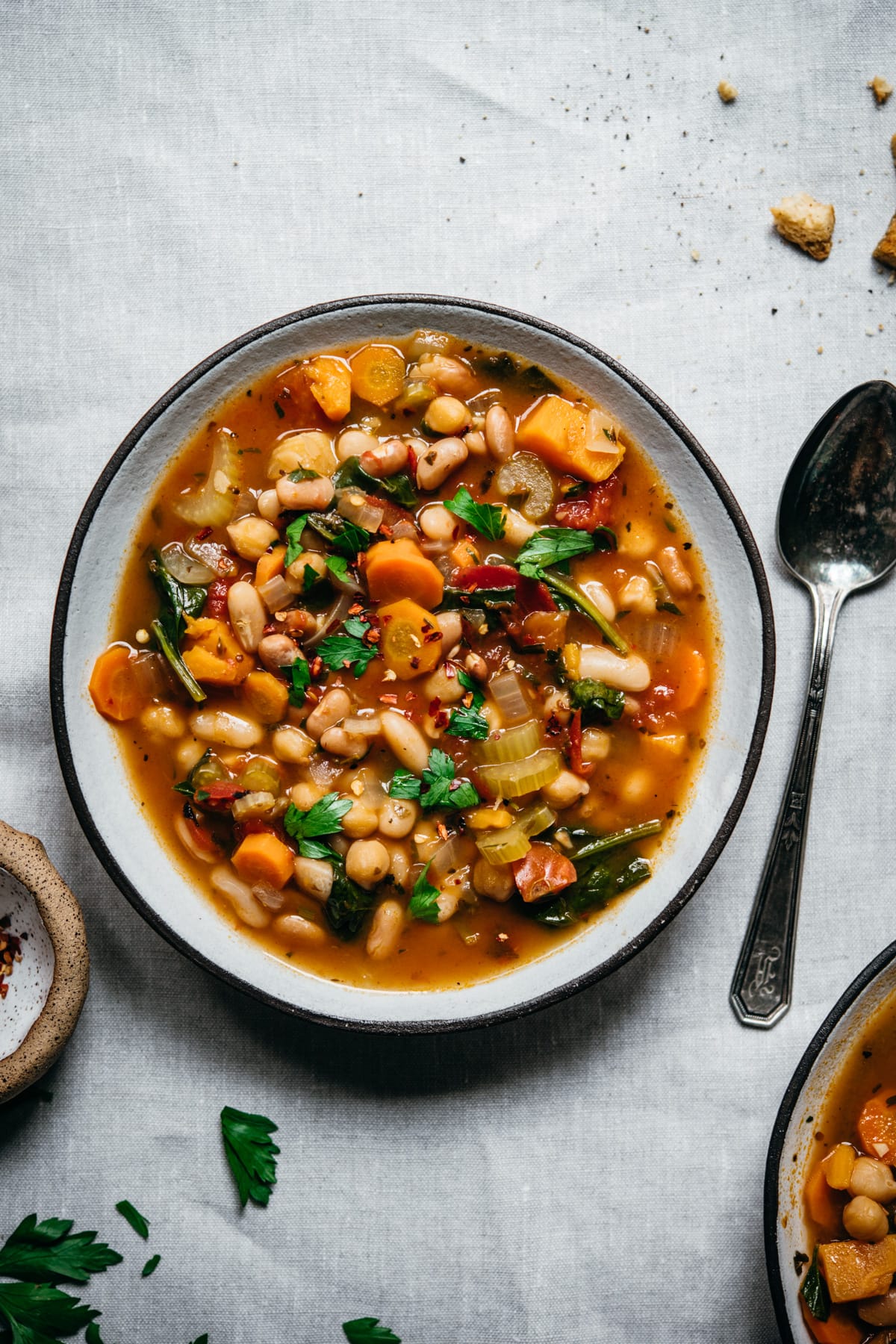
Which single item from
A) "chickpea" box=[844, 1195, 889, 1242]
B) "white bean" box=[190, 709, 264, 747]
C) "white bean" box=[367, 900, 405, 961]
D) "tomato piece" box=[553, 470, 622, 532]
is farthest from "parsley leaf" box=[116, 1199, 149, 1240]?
"tomato piece" box=[553, 470, 622, 532]

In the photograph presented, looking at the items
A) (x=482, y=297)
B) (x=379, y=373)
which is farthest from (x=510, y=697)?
(x=482, y=297)

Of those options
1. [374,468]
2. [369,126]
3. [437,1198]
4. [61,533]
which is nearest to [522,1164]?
[437,1198]

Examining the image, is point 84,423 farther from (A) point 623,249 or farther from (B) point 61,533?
(A) point 623,249

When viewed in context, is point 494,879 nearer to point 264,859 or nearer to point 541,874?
point 541,874

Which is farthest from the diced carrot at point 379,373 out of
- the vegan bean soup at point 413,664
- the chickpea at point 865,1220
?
the chickpea at point 865,1220

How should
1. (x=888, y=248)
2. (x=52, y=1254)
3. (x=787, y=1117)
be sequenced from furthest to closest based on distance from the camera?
(x=888, y=248), (x=52, y=1254), (x=787, y=1117)

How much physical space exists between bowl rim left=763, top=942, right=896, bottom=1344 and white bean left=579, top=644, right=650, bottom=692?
1.17 m

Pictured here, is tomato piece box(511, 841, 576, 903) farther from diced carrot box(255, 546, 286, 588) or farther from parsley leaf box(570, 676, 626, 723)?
diced carrot box(255, 546, 286, 588)

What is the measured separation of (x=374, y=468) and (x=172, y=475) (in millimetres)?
705

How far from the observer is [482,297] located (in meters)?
3.76

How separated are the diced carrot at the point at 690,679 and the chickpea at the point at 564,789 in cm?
45

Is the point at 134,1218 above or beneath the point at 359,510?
beneath

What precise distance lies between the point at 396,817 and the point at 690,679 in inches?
44.4

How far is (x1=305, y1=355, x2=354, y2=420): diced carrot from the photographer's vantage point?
11.3 ft
